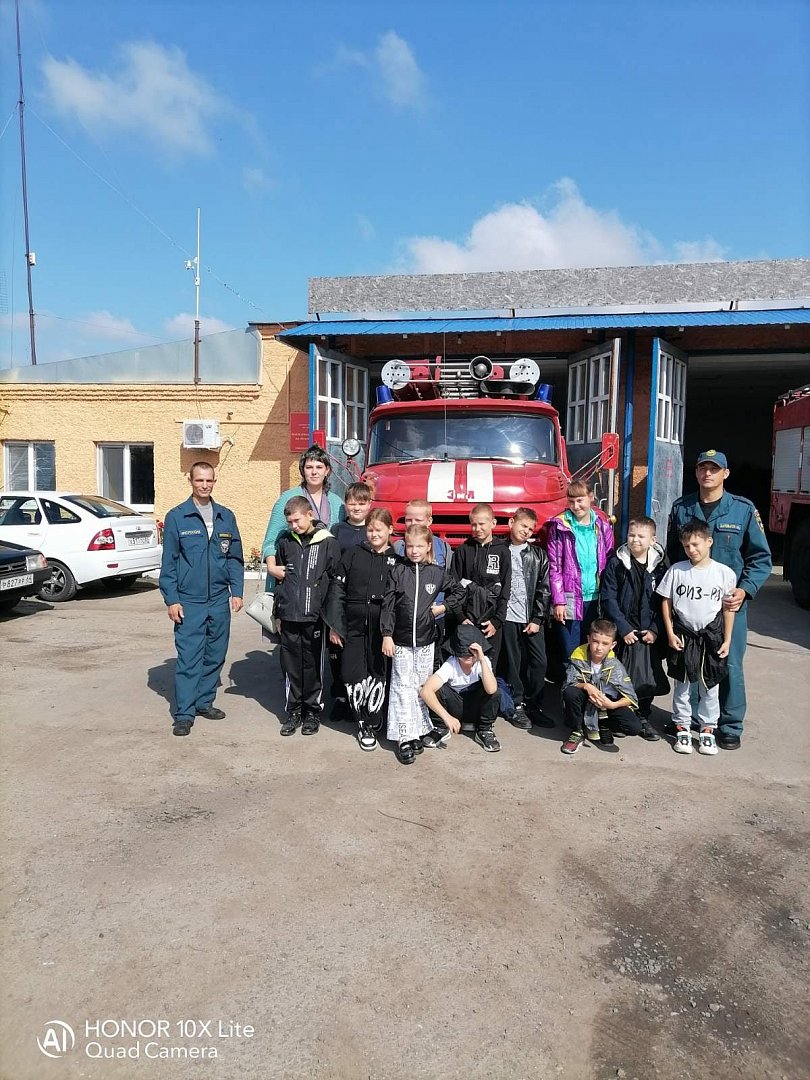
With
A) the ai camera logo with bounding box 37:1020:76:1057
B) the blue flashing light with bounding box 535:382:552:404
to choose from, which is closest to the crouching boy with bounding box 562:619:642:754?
the ai camera logo with bounding box 37:1020:76:1057

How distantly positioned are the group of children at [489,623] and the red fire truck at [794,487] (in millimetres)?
6675

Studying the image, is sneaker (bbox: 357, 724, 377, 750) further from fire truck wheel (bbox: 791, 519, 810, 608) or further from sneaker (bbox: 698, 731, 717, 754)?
fire truck wheel (bbox: 791, 519, 810, 608)

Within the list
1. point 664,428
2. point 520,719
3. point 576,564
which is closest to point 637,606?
point 576,564

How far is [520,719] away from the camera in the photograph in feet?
16.9

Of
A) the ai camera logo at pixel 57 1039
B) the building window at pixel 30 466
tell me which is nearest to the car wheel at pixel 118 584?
the building window at pixel 30 466

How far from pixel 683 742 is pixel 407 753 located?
186cm

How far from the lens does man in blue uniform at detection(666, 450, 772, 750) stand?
4.68m

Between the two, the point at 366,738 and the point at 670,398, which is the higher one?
the point at 670,398

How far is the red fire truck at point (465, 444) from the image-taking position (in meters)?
5.82

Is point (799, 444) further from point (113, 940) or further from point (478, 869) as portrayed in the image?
point (113, 940)

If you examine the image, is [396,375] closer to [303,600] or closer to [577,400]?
[303,600]

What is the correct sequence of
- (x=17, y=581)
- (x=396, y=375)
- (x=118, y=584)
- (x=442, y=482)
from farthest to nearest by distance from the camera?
(x=118, y=584), (x=17, y=581), (x=396, y=375), (x=442, y=482)

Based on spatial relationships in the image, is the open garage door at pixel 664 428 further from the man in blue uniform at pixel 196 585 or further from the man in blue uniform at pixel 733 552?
the man in blue uniform at pixel 196 585

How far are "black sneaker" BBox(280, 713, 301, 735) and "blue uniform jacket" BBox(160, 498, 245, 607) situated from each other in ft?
3.39
